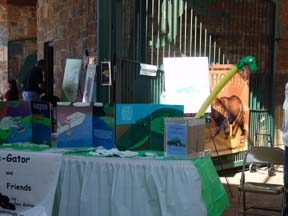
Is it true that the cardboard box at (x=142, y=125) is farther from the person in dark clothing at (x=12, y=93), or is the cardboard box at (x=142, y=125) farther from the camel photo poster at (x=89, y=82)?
the person in dark clothing at (x=12, y=93)

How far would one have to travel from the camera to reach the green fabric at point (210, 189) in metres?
3.55

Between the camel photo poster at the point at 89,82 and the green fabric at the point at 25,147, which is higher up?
the camel photo poster at the point at 89,82

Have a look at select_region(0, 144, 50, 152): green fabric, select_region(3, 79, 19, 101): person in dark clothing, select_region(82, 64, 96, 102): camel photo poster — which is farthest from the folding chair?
select_region(3, 79, 19, 101): person in dark clothing

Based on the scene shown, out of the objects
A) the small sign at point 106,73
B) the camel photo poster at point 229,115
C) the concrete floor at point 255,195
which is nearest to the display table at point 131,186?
the small sign at point 106,73

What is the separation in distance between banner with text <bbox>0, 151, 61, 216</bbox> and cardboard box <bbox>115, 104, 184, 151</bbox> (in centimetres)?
57

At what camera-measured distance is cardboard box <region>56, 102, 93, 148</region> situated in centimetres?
402

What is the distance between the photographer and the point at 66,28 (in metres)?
6.99

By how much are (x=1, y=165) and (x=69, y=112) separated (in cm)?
69

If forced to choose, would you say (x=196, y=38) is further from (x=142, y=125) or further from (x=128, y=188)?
(x=128, y=188)

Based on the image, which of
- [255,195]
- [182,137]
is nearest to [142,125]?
[182,137]

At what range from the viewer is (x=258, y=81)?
352 inches

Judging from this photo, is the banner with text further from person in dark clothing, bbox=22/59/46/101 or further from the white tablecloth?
person in dark clothing, bbox=22/59/46/101

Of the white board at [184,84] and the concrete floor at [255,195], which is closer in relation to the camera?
the concrete floor at [255,195]

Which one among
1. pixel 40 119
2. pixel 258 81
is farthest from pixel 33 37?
pixel 40 119
